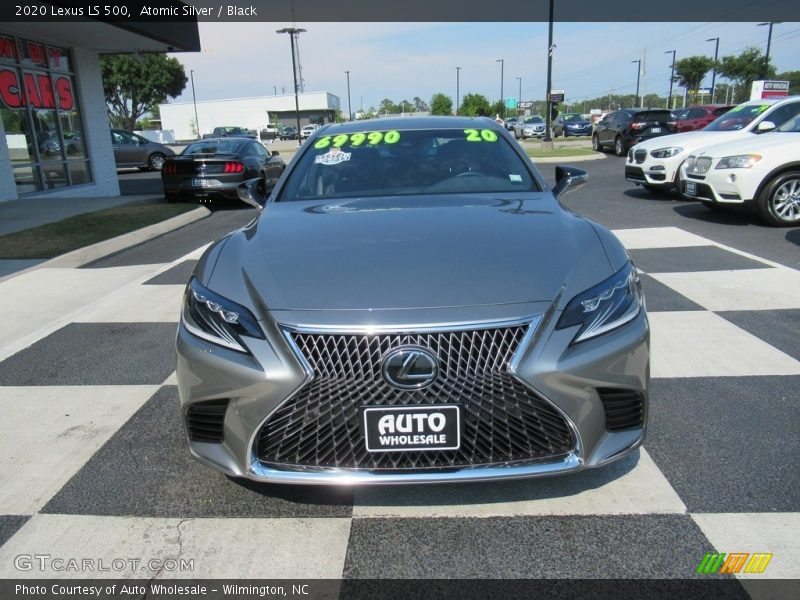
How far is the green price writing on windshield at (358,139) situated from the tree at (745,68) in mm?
67115

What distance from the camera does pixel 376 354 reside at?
2.06 m

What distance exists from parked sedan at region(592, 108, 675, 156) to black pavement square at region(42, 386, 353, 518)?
20.5 metres

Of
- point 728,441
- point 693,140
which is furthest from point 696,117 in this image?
point 728,441

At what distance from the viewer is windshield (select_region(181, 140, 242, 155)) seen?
12484 mm

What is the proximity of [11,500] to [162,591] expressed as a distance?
105 cm

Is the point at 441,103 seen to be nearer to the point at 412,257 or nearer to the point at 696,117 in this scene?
the point at 696,117

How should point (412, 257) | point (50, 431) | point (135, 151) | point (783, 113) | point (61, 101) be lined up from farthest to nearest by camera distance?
1. point (135, 151)
2. point (61, 101)
3. point (783, 113)
4. point (50, 431)
5. point (412, 257)

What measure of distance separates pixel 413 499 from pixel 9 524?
165cm

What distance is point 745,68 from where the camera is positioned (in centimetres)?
6116

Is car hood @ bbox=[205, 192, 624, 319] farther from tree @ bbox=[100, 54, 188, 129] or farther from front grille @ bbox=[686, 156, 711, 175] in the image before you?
tree @ bbox=[100, 54, 188, 129]

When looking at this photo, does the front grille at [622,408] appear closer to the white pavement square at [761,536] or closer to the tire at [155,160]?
the white pavement square at [761,536]

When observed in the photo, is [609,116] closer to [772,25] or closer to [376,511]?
[376,511]

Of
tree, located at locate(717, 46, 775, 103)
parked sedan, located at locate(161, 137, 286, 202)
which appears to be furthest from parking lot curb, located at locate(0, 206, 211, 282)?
tree, located at locate(717, 46, 775, 103)

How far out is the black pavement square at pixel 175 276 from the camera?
6383 mm
